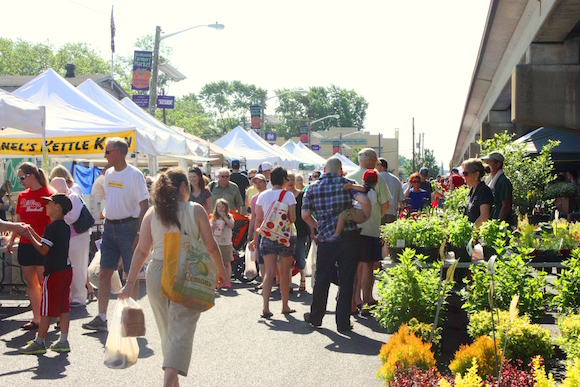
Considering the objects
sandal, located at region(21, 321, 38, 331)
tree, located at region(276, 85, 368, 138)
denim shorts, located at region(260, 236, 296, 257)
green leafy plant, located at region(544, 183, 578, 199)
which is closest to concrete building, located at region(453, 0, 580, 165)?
green leafy plant, located at region(544, 183, 578, 199)

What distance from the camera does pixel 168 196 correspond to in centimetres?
520

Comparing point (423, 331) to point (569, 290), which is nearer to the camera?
point (423, 331)

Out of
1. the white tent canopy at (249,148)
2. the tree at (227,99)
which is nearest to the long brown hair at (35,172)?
the white tent canopy at (249,148)

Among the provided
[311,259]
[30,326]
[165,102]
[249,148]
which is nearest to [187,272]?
[30,326]

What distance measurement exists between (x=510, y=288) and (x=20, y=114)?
22.7ft

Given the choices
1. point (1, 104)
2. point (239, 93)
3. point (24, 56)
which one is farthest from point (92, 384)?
point (239, 93)

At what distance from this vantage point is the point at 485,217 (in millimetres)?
8680

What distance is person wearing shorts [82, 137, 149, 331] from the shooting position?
8.02m

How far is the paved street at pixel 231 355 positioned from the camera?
6.09 m

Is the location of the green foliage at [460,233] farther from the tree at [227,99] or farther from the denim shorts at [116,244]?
the tree at [227,99]

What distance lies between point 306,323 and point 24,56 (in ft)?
278

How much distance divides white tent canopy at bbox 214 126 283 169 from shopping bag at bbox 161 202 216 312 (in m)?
23.1

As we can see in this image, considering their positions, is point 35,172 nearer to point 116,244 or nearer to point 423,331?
point 116,244

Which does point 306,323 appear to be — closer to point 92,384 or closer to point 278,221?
point 278,221
